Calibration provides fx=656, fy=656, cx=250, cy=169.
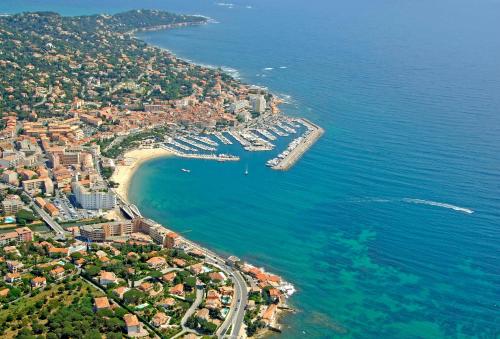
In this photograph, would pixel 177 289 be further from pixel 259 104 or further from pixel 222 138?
pixel 259 104

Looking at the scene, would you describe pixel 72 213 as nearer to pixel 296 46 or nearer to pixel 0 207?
pixel 0 207

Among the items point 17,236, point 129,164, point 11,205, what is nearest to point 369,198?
point 129,164

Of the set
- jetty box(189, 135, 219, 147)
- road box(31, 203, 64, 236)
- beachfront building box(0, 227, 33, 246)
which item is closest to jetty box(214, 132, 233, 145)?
jetty box(189, 135, 219, 147)

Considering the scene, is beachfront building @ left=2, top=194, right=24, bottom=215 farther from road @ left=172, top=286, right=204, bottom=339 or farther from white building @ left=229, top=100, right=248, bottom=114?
white building @ left=229, top=100, right=248, bottom=114


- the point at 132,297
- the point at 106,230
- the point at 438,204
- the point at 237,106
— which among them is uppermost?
the point at 237,106

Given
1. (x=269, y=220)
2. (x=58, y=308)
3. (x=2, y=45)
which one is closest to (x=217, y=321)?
(x=58, y=308)

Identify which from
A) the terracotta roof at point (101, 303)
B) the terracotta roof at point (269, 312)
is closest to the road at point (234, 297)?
the terracotta roof at point (269, 312)
